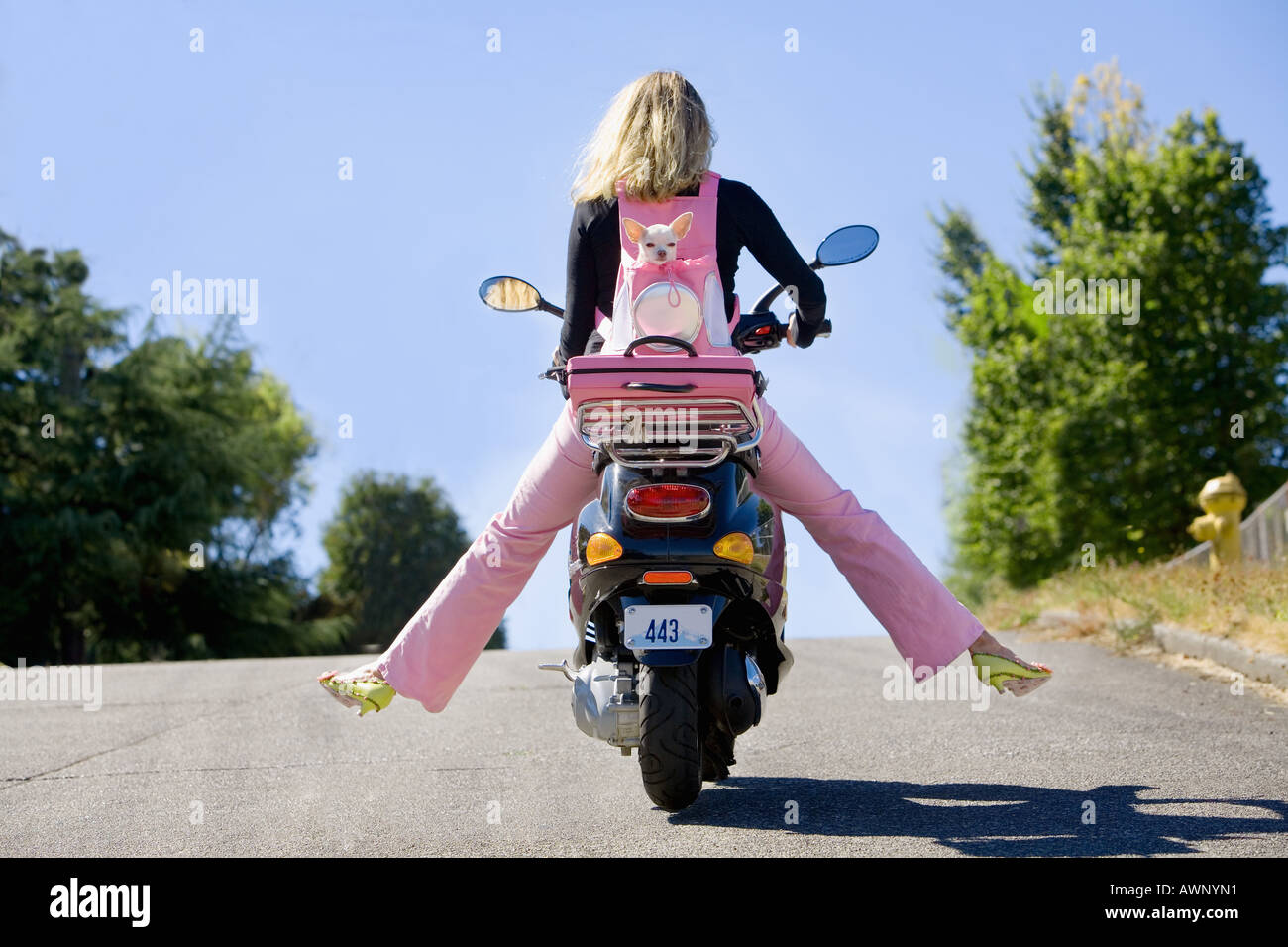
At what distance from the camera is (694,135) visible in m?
4.55

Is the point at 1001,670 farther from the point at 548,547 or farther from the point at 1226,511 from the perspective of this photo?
the point at 1226,511

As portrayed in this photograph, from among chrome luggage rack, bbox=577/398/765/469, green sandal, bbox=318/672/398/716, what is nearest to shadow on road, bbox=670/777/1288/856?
green sandal, bbox=318/672/398/716

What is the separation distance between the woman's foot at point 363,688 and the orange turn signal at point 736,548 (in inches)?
50.8

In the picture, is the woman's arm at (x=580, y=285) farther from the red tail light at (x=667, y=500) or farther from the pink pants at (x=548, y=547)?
the red tail light at (x=667, y=500)

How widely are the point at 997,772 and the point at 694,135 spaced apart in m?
2.69

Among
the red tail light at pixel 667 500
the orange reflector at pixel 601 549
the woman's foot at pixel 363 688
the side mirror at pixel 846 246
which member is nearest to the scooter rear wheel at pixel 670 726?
the orange reflector at pixel 601 549

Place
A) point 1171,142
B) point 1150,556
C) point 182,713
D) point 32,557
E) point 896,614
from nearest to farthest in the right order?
1. point 896,614
2. point 182,713
3. point 1150,556
4. point 1171,142
5. point 32,557

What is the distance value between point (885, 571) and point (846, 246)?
1106 millimetres

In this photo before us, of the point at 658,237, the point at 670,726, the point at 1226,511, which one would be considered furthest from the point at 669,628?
the point at 1226,511

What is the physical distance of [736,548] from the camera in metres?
4.27

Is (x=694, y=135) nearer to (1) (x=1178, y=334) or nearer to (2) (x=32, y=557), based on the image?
(1) (x=1178, y=334)

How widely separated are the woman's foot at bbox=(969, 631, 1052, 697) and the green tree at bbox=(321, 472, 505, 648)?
48717 millimetres
